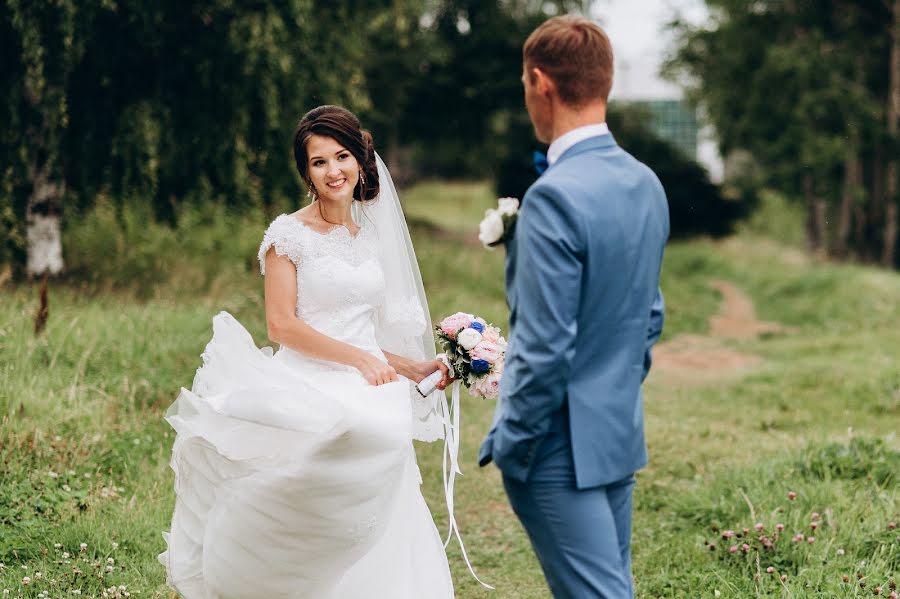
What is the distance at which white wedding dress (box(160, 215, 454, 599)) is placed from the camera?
3670 millimetres

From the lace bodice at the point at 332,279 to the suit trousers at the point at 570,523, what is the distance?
4.85 feet

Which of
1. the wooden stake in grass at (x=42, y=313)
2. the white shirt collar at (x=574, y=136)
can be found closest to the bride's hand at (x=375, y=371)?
the white shirt collar at (x=574, y=136)

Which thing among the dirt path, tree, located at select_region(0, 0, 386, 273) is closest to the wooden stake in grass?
tree, located at select_region(0, 0, 386, 273)

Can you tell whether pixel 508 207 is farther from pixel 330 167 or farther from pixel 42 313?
pixel 42 313

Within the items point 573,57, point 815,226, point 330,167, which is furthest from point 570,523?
point 815,226

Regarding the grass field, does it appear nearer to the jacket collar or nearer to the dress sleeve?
the dress sleeve

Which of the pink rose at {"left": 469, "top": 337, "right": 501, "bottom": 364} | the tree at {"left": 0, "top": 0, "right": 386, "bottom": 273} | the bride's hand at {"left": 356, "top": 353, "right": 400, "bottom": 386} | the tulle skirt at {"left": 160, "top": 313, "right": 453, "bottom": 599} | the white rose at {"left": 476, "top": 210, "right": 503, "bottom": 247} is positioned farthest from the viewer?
the tree at {"left": 0, "top": 0, "right": 386, "bottom": 273}

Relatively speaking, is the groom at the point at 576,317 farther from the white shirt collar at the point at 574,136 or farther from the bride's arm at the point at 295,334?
the bride's arm at the point at 295,334

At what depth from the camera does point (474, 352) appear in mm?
3852

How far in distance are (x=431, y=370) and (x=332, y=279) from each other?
0.57 meters

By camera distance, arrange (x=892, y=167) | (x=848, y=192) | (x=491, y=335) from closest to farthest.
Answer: (x=491, y=335) < (x=892, y=167) < (x=848, y=192)

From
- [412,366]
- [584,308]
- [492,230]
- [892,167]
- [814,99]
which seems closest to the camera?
[584,308]

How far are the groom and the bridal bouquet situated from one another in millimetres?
990

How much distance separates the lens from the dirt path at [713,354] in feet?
36.9
